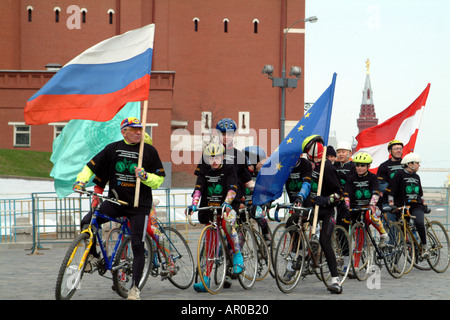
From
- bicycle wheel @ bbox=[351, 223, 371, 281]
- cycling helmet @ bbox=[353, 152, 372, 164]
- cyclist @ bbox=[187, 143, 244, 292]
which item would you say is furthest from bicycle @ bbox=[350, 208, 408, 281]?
cyclist @ bbox=[187, 143, 244, 292]

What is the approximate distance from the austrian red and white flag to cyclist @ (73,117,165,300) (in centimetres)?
802

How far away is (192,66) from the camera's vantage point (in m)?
56.0

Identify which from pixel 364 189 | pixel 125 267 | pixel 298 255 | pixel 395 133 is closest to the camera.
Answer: pixel 125 267

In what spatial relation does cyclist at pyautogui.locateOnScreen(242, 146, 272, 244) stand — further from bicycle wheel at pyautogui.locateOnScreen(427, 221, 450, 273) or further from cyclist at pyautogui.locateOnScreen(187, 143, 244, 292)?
bicycle wheel at pyautogui.locateOnScreen(427, 221, 450, 273)

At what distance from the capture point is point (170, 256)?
27.7ft

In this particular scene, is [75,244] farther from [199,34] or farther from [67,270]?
[199,34]

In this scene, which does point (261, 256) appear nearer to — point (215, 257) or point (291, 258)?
point (291, 258)

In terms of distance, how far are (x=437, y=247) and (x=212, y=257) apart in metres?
4.36

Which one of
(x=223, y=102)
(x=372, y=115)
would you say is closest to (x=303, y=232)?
(x=223, y=102)

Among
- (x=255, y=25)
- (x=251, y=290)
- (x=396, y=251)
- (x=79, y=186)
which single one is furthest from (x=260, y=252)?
(x=255, y=25)

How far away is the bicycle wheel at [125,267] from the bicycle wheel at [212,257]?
59 cm

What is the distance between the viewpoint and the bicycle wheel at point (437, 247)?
11.1m
